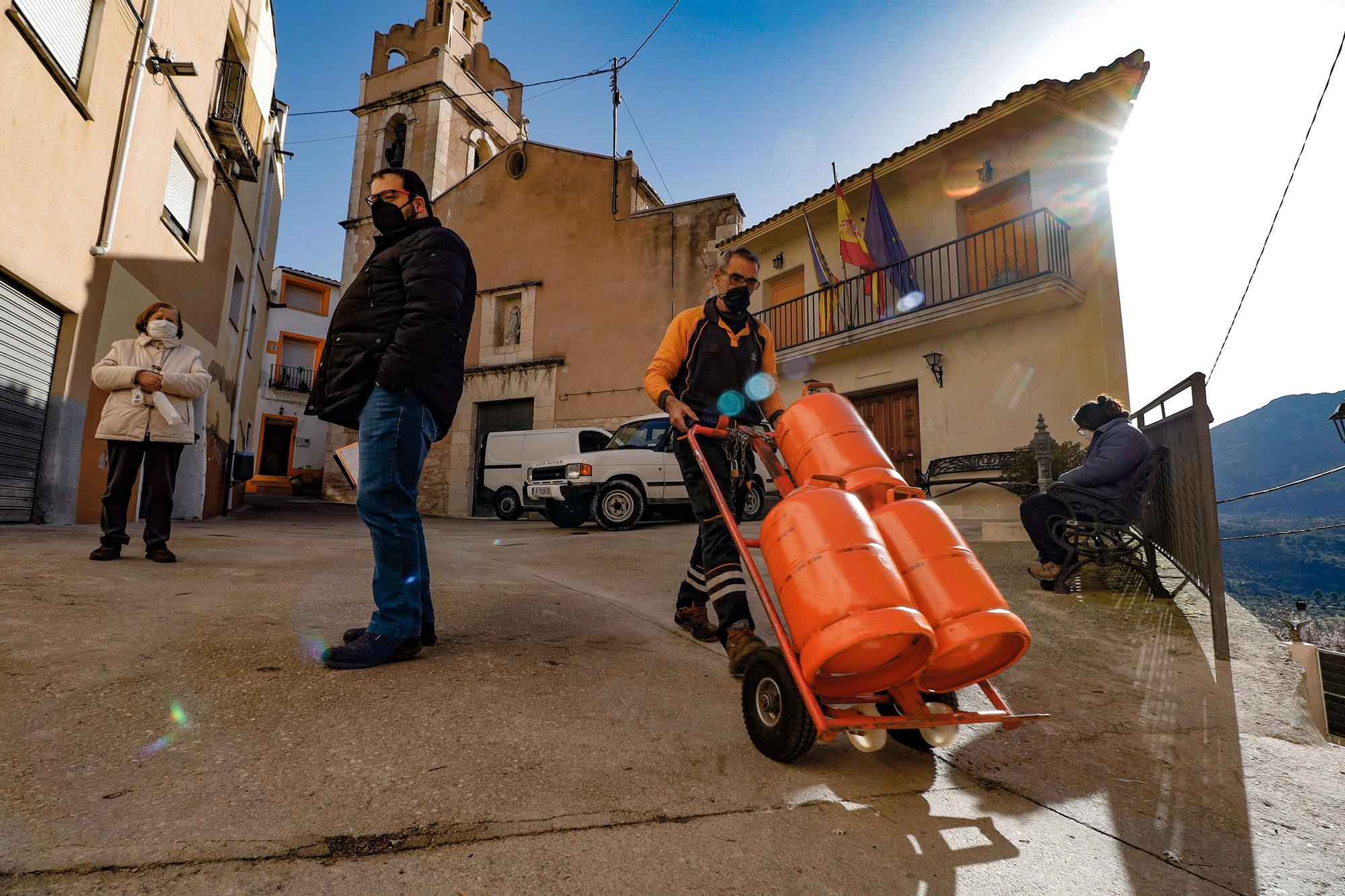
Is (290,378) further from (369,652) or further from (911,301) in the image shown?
(369,652)

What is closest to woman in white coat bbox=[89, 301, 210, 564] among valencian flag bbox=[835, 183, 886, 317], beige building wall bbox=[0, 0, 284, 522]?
beige building wall bbox=[0, 0, 284, 522]

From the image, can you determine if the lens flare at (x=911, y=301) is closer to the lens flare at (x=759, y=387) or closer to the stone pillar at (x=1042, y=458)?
the stone pillar at (x=1042, y=458)

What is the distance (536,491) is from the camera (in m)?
9.41

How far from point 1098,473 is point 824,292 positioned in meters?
9.79

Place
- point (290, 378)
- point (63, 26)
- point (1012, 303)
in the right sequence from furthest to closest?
point (290, 378) < point (1012, 303) < point (63, 26)

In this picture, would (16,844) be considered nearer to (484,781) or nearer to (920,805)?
(484,781)

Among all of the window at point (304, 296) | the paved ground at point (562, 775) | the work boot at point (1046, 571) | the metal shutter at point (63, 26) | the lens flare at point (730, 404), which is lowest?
the paved ground at point (562, 775)

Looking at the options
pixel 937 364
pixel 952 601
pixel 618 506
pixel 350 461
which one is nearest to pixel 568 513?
pixel 618 506

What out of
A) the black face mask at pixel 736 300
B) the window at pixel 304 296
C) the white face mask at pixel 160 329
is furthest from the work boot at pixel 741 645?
the window at pixel 304 296

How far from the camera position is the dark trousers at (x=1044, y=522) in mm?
4051

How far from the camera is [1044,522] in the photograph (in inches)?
160

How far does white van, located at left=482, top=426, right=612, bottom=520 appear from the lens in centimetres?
1309

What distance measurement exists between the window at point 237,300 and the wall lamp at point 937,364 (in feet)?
38.6

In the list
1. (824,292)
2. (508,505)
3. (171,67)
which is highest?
(171,67)
